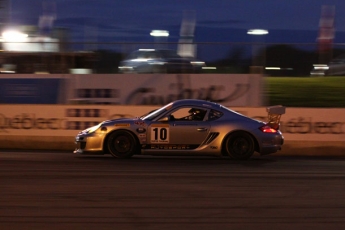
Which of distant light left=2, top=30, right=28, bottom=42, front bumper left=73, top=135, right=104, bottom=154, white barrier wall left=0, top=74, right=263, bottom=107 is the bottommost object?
front bumper left=73, top=135, right=104, bottom=154

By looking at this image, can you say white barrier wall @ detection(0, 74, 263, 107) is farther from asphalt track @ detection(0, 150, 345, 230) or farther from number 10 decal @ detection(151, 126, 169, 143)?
asphalt track @ detection(0, 150, 345, 230)

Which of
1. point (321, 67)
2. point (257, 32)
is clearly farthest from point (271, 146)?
point (257, 32)

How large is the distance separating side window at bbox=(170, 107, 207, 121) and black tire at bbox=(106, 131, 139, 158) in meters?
0.98

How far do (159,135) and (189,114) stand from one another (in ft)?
2.80

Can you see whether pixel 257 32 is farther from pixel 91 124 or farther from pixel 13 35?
pixel 13 35

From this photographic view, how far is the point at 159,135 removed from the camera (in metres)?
13.0

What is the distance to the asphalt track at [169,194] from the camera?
6.94 m

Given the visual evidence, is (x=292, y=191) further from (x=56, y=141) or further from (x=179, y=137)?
(x=56, y=141)

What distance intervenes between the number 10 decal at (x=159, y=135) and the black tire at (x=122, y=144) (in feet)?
1.29

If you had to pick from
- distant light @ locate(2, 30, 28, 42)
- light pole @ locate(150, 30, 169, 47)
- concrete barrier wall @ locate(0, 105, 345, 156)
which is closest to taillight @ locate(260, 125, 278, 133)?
concrete barrier wall @ locate(0, 105, 345, 156)

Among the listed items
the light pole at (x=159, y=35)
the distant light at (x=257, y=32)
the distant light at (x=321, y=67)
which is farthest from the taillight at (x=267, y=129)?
the light pole at (x=159, y=35)

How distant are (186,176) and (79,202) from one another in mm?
2862

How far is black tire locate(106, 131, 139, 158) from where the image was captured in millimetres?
12945

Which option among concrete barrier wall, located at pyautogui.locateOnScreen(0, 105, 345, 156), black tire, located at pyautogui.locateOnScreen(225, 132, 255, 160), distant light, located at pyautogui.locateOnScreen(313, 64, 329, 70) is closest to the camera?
black tire, located at pyautogui.locateOnScreen(225, 132, 255, 160)
